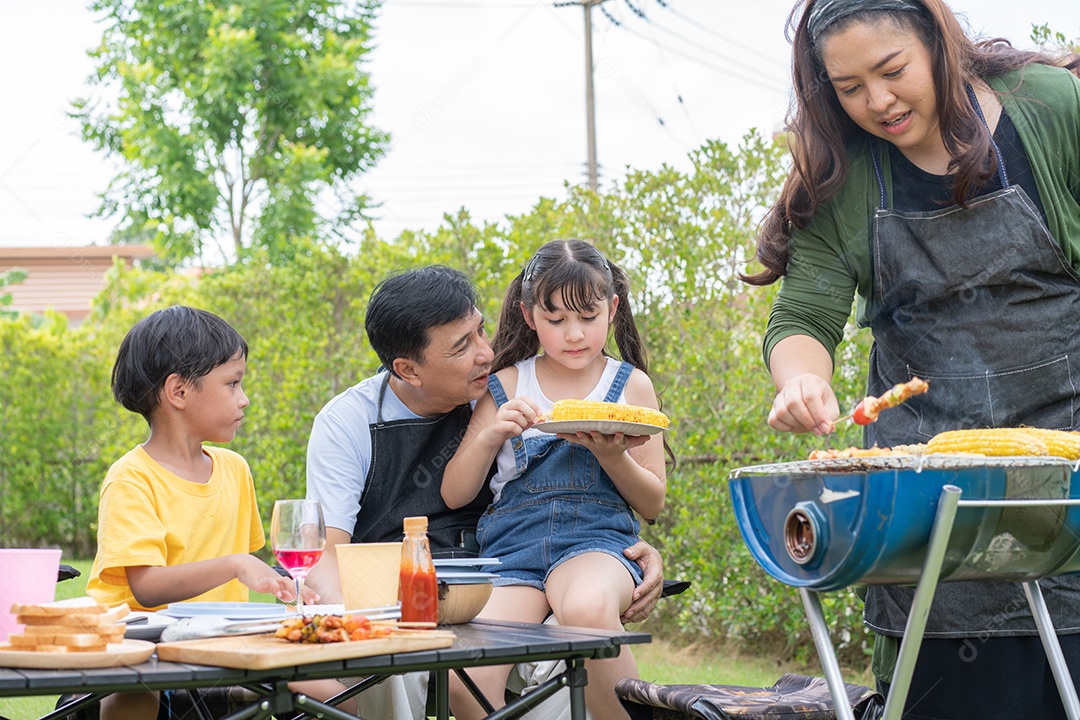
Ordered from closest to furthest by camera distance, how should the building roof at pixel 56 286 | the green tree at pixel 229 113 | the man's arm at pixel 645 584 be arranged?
the man's arm at pixel 645 584
the green tree at pixel 229 113
the building roof at pixel 56 286

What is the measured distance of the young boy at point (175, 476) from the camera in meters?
2.65

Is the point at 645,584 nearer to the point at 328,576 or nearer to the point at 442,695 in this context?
the point at 442,695

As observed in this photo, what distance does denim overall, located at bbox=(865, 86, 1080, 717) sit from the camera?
2332 mm

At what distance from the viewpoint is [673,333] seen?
568 centimetres

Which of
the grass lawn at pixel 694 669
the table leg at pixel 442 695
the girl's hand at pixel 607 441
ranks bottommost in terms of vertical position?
the grass lawn at pixel 694 669

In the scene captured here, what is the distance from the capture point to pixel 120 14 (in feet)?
50.2

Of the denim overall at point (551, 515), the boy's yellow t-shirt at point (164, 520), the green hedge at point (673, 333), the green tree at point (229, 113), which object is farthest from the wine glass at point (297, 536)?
the green tree at point (229, 113)

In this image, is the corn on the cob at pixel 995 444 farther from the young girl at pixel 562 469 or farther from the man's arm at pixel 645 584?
the man's arm at pixel 645 584

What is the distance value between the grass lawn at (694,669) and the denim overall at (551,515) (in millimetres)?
2060

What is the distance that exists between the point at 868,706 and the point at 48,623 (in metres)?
1.69

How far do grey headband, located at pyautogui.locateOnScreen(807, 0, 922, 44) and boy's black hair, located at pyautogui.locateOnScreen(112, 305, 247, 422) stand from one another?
1.81 m

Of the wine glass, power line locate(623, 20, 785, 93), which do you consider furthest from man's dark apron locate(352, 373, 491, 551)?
power line locate(623, 20, 785, 93)

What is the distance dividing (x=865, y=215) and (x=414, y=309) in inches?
54.1

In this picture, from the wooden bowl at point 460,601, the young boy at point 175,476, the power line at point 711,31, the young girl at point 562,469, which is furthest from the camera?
the power line at point 711,31
